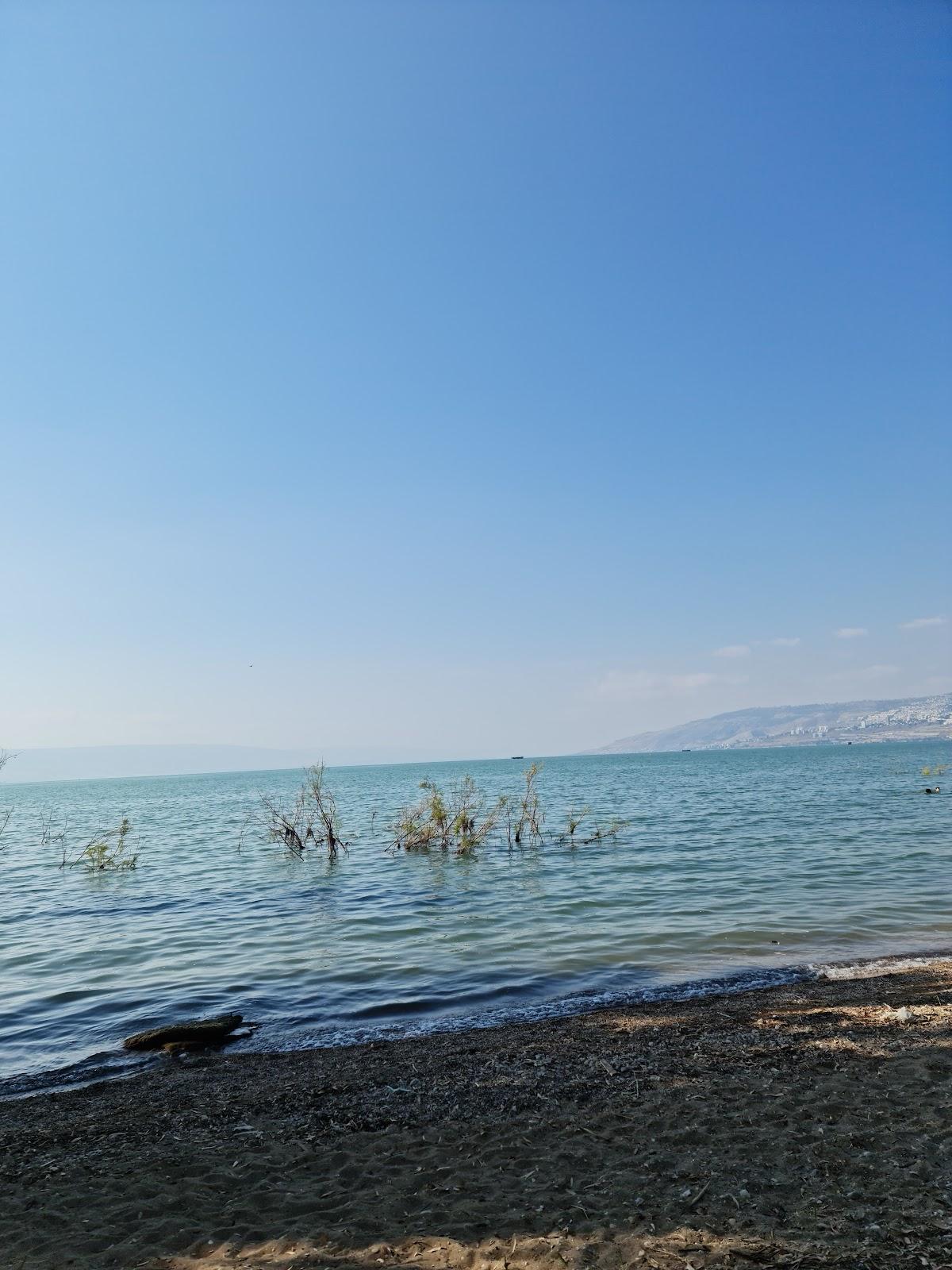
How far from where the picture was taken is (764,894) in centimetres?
1892

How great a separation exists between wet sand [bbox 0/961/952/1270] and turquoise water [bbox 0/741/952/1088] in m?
2.63

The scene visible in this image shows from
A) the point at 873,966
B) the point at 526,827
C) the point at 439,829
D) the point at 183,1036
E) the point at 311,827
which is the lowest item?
the point at 526,827

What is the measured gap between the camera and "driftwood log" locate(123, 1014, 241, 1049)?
35.3 ft

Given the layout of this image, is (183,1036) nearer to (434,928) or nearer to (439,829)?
(434,928)

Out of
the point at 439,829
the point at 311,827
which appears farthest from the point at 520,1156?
the point at 311,827

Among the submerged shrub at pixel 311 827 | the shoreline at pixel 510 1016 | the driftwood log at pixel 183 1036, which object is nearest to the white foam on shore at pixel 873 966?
the shoreline at pixel 510 1016

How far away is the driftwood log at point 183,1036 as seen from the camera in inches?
424

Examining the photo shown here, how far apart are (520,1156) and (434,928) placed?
1122cm

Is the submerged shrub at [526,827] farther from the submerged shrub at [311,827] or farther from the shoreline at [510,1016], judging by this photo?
the shoreline at [510,1016]

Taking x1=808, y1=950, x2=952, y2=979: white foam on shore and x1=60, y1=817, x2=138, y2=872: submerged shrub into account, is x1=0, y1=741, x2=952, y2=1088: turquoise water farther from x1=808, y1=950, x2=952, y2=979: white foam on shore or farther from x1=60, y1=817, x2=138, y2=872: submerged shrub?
x1=60, y1=817, x2=138, y2=872: submerged shrub

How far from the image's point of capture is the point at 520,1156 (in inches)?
248

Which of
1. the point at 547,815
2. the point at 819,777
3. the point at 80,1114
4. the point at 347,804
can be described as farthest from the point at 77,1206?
→ the point at 819,777

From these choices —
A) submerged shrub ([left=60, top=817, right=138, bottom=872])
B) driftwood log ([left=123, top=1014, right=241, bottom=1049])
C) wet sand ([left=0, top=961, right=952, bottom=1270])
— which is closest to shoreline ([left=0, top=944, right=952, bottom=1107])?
driftwood log ([left=123, top=1014, right=241, bottom=1049])

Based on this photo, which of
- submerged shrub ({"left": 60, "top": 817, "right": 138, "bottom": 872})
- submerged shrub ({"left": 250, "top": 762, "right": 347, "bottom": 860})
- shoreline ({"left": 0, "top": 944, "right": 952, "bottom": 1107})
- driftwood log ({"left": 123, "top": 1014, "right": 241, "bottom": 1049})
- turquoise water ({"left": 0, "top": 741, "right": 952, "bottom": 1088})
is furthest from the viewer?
submerged shrub ({"left": 250, "top": 762, "right": 347, "bottom": 860})
